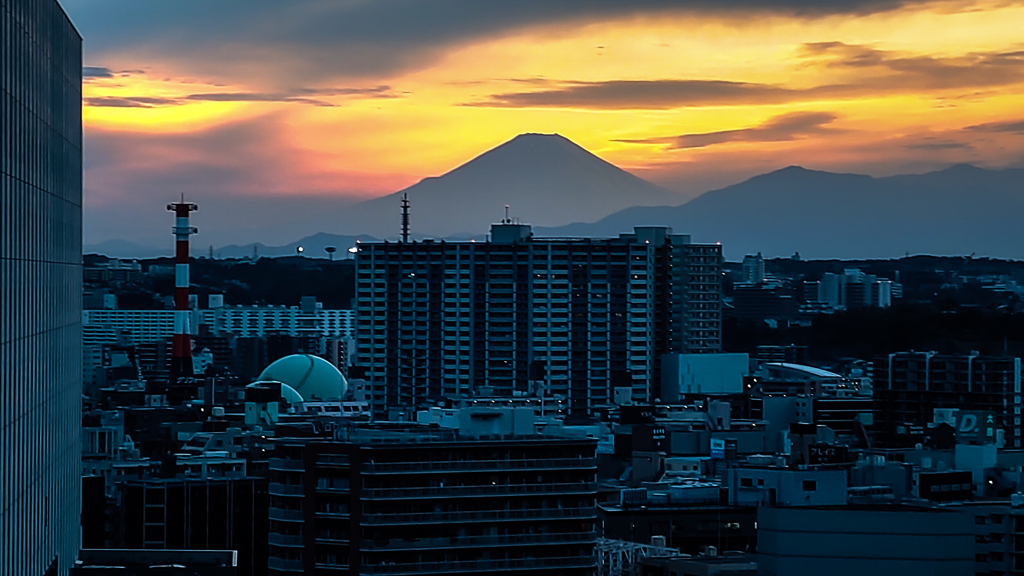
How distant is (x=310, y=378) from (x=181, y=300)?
5.41 metres

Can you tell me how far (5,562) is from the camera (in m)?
15.3

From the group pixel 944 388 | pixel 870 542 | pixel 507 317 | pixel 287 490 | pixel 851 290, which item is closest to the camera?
pixel 870 542

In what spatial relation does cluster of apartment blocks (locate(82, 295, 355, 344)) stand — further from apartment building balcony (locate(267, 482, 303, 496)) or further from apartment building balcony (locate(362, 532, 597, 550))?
apartment building balcony (locate(267, 482, 303, 496))

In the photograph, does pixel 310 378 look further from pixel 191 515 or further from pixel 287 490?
pixel 287 490

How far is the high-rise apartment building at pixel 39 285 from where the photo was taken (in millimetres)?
15500

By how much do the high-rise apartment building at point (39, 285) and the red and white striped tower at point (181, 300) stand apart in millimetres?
40895

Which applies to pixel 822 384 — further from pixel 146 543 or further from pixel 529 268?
pixel 146 543

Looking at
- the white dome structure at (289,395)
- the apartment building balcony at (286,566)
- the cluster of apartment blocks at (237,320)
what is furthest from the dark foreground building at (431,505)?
the cluster of apartment blocks at (237,320)

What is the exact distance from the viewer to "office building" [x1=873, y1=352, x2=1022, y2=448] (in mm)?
54531

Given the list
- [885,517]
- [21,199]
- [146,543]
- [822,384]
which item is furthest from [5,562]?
[822,384]

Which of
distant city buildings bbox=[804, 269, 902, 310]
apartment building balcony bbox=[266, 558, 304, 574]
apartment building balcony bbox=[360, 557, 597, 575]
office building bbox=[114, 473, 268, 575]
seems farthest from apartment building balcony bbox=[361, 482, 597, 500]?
distant city buildings bbox=[804, 269, 902, 310]

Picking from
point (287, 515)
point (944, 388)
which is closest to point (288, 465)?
point (287, 515)

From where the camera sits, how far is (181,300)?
6481 cm

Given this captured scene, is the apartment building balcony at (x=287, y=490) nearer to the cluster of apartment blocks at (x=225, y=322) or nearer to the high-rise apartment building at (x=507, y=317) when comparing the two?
the high-rise apartment building at (x=507, y=317)
